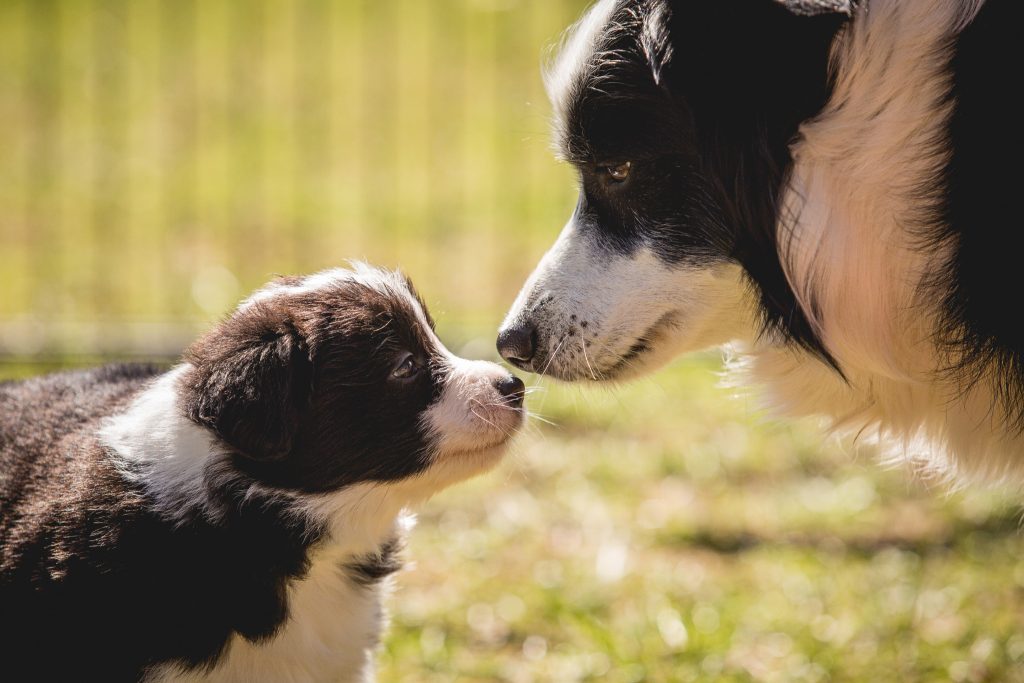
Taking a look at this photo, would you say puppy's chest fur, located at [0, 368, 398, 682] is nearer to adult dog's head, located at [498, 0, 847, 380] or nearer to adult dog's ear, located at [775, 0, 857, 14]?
adult dog's head, located at [498, 0, 847, 380]

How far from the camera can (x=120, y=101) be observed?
10.2 meters

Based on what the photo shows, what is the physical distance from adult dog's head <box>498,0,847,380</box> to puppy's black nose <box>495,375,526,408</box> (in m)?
0.12

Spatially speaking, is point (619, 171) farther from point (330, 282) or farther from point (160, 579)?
point (160, 579)

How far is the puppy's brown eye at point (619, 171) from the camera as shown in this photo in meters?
2.71

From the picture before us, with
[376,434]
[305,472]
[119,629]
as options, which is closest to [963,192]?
[376,434]

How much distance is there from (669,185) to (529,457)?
2398 millimetres

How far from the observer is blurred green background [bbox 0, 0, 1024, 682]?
11.6 feet

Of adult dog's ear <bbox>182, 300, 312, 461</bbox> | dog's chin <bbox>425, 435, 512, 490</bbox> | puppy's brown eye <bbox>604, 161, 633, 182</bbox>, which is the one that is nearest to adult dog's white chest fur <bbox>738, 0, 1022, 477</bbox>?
puppy's brown eye <bbox>604, 161, 633, 182</bbox>

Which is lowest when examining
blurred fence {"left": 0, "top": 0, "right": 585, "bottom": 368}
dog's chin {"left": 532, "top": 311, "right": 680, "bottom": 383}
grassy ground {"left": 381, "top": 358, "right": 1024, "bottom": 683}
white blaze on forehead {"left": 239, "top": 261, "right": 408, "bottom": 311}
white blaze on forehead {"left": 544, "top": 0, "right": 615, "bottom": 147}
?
grassy ground {"left": 381, "top": 358, "right": 1024, "bottom": 683}

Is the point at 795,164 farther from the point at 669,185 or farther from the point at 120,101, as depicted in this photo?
the point at 120,101

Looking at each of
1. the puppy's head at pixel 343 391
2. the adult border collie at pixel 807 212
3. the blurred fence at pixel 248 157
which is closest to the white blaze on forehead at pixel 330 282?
the puppy's head at pixel 343 391

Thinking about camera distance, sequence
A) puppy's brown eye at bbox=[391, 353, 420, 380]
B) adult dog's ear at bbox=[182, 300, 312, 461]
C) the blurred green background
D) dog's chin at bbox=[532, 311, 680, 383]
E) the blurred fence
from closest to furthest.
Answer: adult dog's ear at bbox=[182, 300, 312, 461] → puppy's brown eye at bbox=[391, 353, 420, 380] → dog's chin at bbox=[532, 311, 680, 383] → the blurred green background → the blurred fence

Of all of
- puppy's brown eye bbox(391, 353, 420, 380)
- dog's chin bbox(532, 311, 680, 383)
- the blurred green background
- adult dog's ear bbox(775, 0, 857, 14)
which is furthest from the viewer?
the blurred green background

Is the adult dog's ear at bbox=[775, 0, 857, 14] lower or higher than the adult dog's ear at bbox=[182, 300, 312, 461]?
higher
